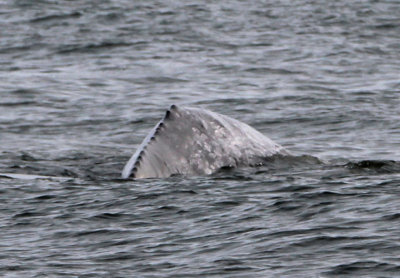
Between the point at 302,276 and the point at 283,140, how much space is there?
7.97 m

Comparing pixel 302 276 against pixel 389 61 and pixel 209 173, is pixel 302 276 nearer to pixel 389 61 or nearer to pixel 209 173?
pixel 209 173

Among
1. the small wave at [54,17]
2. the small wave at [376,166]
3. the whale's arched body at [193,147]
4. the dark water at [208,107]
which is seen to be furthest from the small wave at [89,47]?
the small wave at [376,166]

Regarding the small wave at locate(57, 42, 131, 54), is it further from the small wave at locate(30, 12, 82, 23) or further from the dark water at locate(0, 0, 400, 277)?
the small wave at locate(30, 12, 82, 23)

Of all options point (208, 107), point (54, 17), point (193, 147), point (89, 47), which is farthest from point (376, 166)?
point (54, 17)

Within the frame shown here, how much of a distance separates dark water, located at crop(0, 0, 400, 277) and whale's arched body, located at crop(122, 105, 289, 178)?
0.24m

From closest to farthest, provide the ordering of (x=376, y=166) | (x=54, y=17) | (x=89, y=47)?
(x=376, y=166)
(x=89, y=47)
(x=54, y=17)

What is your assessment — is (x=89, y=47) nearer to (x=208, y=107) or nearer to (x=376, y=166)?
(x=208, y=107)

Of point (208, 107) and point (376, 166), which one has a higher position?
point (376, 166)

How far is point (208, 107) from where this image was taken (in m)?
19.8

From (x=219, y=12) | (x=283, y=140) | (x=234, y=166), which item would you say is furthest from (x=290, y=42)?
(x=234, y=166)

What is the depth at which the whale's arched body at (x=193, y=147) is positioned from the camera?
12.3 metres

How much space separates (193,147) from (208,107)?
23.8 feet

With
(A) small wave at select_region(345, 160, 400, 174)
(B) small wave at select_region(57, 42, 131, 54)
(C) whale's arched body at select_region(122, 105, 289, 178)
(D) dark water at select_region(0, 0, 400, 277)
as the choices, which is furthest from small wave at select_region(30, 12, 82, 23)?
(A) small wave at select_region(345, 160, 400, 174)

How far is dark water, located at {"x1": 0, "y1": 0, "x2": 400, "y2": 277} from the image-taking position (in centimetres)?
940
